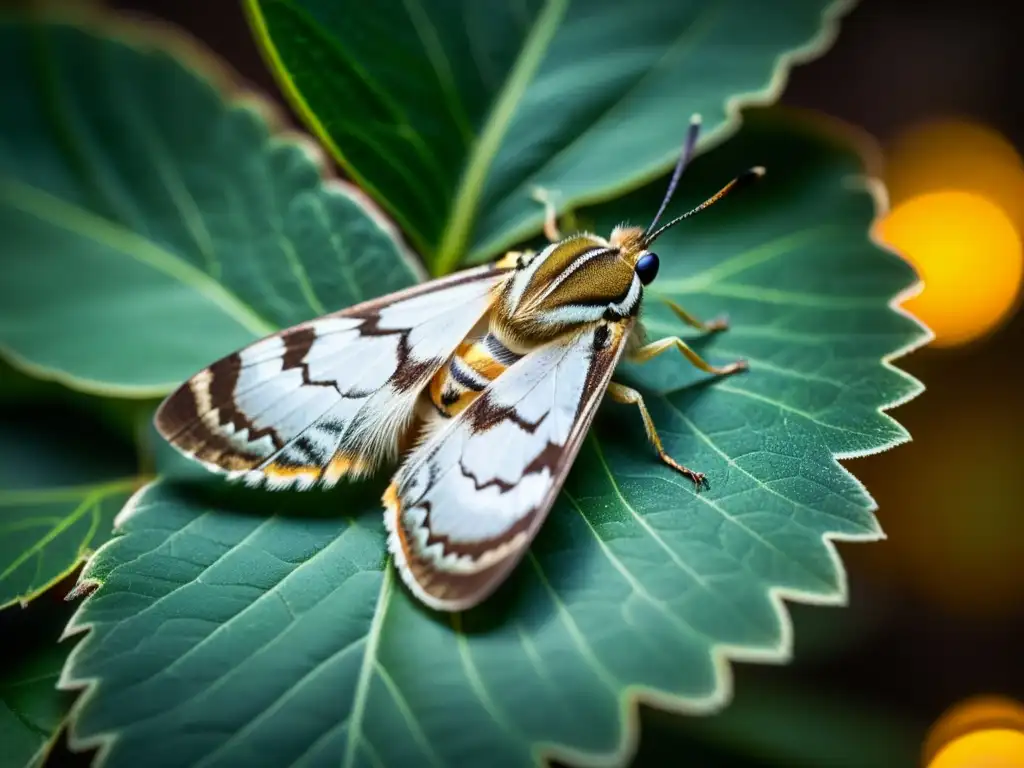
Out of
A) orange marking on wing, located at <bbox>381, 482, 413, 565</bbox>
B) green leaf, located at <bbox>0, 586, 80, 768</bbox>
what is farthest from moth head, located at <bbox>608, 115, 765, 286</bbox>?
green leaf, located at <bbox>0, 586, 80, 768</bbox>

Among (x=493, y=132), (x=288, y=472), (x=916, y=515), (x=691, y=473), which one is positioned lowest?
(x=916, y=515)

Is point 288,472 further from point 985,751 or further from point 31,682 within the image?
point 985,751

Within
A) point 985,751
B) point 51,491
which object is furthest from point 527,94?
point 985,751

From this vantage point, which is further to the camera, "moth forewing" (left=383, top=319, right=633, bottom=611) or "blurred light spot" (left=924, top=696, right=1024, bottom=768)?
"blurred light spot" (left=924, top=696, right=1024, bottom=768)

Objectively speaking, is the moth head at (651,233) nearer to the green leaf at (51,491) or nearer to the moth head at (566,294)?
the moth head at (566,294)

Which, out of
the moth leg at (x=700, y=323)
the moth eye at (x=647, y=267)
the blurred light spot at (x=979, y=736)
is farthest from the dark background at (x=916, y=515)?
the moth eye at (x=647, y=267)

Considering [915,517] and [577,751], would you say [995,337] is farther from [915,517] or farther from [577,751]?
[577,751]

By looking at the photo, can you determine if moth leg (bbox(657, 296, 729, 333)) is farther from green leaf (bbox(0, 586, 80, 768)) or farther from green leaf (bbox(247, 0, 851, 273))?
green leaf (bbox(0, 586, 80, 768))

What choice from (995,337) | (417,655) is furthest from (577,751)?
(995,337)
